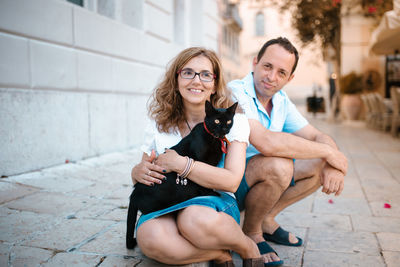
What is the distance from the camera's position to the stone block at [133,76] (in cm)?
579

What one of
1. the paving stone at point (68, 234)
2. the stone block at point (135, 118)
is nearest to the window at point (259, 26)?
the stone block at point (135, 118)

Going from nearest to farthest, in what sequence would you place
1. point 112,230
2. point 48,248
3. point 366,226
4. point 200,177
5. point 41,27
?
point 200,177, point 48,248, point 112,230, point 366,226, point 41,27

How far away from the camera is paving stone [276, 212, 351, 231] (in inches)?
119

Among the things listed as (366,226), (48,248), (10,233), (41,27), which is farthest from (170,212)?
(41,27)

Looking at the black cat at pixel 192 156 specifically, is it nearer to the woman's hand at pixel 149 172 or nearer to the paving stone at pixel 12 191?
the woman's hand at pixel 149 172

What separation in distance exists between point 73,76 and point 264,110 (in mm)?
3036

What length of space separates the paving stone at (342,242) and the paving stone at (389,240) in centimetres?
5

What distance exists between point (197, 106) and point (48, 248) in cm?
133

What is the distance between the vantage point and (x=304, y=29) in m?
15.1

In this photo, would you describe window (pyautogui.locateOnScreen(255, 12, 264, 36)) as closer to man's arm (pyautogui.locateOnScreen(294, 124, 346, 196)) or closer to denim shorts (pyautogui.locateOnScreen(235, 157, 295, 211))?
man's arm (pyautogui.locateOnScreen(294, 124, 346, 196))

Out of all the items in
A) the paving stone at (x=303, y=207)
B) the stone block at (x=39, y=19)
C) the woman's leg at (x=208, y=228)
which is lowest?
the paving stone at (x=303, y=207)

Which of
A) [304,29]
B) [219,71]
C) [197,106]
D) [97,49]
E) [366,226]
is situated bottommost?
[366,226]

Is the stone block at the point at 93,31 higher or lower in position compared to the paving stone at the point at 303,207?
higher

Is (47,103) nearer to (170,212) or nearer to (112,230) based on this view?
(112,230)
